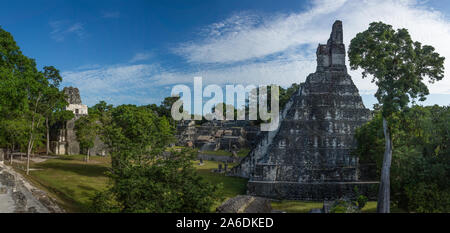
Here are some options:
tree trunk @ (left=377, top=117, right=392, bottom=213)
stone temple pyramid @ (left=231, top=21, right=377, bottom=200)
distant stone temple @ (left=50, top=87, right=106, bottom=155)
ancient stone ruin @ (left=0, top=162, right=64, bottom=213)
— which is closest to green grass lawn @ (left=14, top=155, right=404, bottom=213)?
stone temple pyramid @ (left=231, top=21, right=377, bottom=200)

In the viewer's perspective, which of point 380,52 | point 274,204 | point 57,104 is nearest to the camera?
point 380,52

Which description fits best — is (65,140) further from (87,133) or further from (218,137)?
(218,137)

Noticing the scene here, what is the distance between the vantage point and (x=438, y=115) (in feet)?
47.4

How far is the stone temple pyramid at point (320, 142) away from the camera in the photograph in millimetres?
17953

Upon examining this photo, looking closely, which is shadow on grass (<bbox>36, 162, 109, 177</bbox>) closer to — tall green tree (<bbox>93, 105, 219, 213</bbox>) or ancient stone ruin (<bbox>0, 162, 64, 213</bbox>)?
ancient stone ruin (<bbox>0, 162, 64, 213</bbox>)

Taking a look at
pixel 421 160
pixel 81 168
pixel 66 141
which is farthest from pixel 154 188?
pixel 66 141

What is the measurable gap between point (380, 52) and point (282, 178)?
9.62m

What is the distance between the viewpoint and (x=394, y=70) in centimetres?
1313

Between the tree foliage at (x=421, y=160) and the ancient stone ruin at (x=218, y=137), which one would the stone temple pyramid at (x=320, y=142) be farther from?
the ancient stone ruin at (x=218, y=137)

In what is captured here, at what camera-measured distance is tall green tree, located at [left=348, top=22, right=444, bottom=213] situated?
12.7 metres

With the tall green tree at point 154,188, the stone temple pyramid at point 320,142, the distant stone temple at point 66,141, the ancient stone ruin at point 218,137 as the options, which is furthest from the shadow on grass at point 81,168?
the ancient stone ruin at point 218,137

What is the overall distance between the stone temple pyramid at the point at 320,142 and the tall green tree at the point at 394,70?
4.74 m
